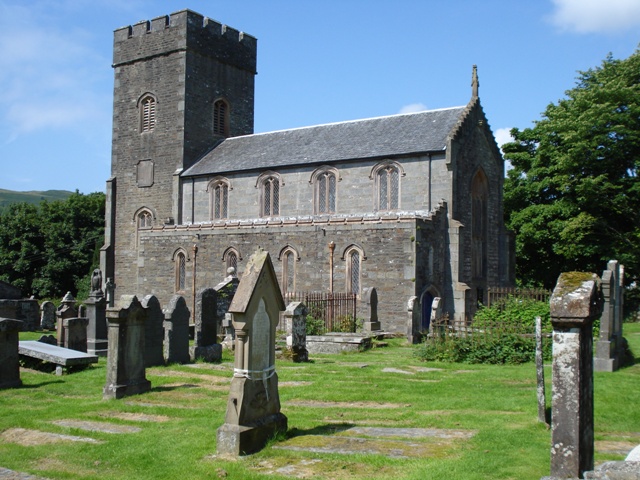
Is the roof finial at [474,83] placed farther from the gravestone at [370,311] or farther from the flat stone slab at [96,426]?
the flat stone slab at [96,426]

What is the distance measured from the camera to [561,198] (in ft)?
121

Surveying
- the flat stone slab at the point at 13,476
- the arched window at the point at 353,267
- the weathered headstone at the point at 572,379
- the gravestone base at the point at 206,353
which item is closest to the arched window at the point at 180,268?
the arched window at the point at 353,267

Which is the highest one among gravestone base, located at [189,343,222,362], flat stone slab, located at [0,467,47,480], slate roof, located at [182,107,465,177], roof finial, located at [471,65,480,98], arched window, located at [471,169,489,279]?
roof finial, located at [471,65,480,98]

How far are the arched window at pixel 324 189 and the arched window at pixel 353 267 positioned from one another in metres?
4.97

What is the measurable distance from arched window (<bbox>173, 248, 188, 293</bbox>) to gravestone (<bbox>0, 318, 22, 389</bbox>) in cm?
2015

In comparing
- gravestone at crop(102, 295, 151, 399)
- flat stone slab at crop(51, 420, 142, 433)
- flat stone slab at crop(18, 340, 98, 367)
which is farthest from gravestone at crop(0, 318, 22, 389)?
flat stone slab at crop(51, 420, 142, 433)

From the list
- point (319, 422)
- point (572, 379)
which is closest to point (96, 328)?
point (319, 422)

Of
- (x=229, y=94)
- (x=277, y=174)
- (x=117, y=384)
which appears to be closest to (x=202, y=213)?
(x=277, y=174)

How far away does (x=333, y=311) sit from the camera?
25047mm

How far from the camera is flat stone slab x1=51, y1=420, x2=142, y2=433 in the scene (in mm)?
9781

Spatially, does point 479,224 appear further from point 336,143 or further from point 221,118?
point 221,118

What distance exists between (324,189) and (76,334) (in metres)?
17.6

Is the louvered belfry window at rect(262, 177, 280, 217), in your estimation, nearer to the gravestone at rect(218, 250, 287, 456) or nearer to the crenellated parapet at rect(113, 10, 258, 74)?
the crenellated parapet at rect(113, 10, 258, 74)

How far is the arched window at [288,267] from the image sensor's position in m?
29.6
